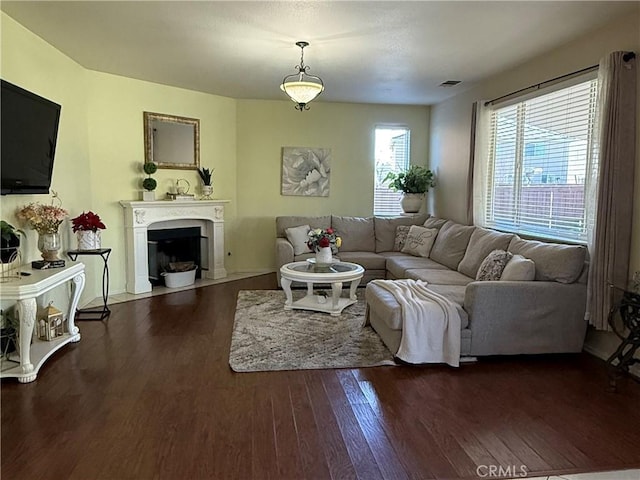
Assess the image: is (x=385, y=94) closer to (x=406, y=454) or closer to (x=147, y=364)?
(x=147, y=364)

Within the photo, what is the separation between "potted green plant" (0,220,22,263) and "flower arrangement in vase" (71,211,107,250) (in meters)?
1.31

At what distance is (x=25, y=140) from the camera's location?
3.53m

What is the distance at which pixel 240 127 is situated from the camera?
23.1 ft

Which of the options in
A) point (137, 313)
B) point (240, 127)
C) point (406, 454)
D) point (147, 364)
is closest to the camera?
point (406, 454)

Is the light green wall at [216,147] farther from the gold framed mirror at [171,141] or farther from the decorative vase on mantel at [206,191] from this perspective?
the decorative vase on mantel at [206,191]

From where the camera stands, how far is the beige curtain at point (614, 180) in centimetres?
343

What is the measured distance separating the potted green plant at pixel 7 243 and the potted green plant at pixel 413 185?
5062 millimetres

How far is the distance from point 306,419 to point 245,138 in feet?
17.1

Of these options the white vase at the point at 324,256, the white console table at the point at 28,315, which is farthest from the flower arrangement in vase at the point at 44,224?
the white vase at the point at 324,256

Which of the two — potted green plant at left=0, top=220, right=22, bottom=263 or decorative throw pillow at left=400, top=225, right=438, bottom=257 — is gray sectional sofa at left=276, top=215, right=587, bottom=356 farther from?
potted green plant at left=0, top=220, right=22, bottom=263

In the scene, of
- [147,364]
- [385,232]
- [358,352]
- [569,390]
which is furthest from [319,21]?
[385,232]

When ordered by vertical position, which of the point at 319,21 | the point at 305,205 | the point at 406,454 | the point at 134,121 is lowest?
the point at 406,454

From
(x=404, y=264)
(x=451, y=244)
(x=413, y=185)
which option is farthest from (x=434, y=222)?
(x=404, y=264)

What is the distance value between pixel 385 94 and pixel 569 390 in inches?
181
